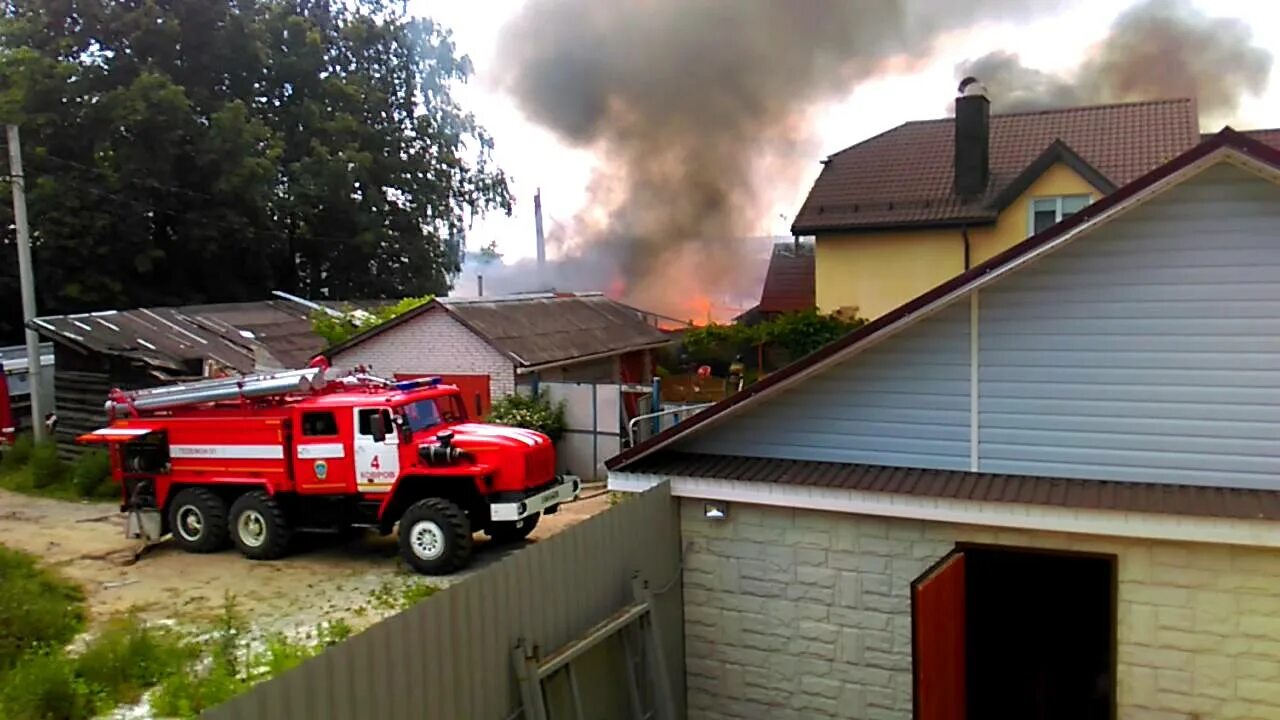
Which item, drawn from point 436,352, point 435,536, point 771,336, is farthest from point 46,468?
point 771,336

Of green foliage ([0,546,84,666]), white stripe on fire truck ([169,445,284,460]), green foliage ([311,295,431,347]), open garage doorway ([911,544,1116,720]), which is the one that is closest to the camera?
open garage doorway ([911,544,1116,720])

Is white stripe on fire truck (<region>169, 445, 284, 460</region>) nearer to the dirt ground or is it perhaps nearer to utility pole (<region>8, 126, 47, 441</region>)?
the dirt ground

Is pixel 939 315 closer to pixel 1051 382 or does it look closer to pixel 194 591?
pixel 1051 382

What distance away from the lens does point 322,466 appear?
1192 cm

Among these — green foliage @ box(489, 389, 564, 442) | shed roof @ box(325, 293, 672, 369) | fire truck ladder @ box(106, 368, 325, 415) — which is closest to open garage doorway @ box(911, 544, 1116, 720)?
fire truck ladder @ box(106, 368, 325, 415)

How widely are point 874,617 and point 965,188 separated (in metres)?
17.5

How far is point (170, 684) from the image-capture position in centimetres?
764

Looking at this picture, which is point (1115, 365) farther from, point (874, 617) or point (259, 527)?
point (259, 527)

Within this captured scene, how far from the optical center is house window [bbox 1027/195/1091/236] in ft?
66.0

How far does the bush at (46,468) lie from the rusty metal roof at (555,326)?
24.1 feet

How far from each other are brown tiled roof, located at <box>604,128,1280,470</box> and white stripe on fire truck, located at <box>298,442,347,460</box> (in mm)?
6073

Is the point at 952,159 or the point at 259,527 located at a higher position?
the point at 952,159

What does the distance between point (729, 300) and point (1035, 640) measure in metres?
25.7

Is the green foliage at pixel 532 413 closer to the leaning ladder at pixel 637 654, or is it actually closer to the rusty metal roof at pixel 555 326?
the rusty metal roof at pixel 555 326
